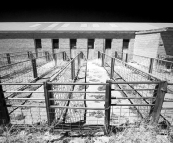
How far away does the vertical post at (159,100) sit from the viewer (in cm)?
250

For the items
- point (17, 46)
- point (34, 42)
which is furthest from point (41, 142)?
point (17, 46)

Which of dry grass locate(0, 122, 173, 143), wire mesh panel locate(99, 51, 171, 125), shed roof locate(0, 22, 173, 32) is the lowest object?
dry grass locate(0, 122, 173, 143)

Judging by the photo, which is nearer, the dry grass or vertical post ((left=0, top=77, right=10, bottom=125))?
the dry grass

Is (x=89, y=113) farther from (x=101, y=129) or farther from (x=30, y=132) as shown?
(x=30, y=132)

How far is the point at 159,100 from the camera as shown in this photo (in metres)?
2.63

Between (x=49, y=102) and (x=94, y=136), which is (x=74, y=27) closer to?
(x=49, y=102)

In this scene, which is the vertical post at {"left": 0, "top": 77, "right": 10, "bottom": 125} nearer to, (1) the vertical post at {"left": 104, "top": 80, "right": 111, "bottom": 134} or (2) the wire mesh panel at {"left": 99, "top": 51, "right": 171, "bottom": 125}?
(1) the vertical post at {"left": 104, "top": 80, "right": 111, "bottom": 134}

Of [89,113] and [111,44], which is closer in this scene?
[89,113]

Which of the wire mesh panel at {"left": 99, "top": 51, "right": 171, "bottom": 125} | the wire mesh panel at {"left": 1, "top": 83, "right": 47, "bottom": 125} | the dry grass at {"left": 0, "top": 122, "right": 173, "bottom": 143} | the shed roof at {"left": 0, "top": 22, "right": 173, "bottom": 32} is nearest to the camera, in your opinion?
the dry grass at {"left": 0, "top": 122, "right": 173, "bottom": 143}

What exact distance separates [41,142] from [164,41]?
12.3m

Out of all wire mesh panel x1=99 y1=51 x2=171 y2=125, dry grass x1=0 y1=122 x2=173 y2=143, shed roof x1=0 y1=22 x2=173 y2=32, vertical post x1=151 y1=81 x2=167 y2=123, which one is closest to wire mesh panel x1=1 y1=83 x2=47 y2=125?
dry grass x1=0 y1=122 x2=173 y2=143

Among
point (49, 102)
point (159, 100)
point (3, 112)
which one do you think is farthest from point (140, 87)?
point (3, 112)

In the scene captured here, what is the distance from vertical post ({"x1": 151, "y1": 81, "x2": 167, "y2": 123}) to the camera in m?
2.50

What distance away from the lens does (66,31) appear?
46.6ft
